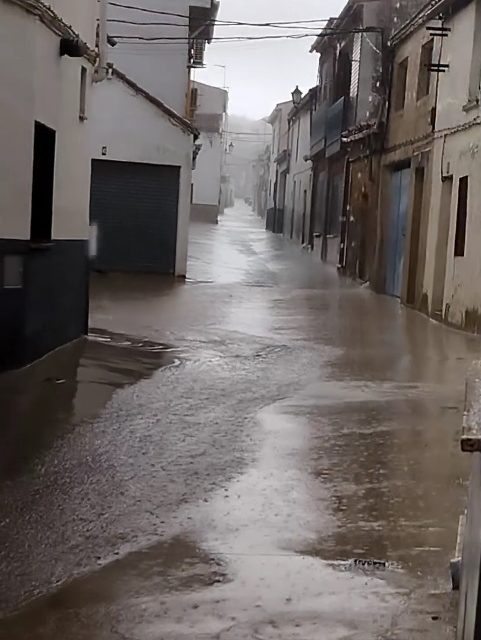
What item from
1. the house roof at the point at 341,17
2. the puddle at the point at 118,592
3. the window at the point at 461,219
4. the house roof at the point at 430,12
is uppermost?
the house roof at the point at 341,17

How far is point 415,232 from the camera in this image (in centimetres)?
1741

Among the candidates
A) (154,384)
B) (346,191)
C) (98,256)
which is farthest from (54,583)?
(346,191)

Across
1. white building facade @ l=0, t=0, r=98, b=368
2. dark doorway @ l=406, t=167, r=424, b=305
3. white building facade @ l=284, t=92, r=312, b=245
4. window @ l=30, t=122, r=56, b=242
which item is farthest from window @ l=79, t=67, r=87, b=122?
white building facade @ l=284, t=92, r=312, b=245

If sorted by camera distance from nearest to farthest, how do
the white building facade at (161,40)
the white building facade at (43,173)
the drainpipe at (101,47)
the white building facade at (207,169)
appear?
the white building facade at (43,173)
the drainpipe at (101,47)
the white building facade at (161,40)
the white building facade at (207,169)

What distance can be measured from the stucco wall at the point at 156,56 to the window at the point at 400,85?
8.23 meters

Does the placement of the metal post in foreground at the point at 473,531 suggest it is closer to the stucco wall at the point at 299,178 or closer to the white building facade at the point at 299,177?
the white building facade at the point at 299,177

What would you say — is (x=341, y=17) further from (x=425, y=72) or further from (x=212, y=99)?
(x=212, y=99)

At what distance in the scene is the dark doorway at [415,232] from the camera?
17.2 meters

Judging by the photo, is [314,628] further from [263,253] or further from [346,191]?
[263,253]

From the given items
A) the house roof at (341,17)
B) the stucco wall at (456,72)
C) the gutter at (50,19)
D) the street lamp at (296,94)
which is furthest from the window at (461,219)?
the street lamp at (296,94)

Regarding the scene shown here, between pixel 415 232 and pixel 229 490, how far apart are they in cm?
1252

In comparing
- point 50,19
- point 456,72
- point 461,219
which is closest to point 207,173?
point 456,72

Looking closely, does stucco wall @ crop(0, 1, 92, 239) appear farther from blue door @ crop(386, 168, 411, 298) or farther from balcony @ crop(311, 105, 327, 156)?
balcony @ crop(311, 105, 327, 156)

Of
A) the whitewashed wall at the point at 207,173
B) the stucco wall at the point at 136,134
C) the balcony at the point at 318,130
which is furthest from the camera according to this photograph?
the whitewashed wall at the point at 207,173
